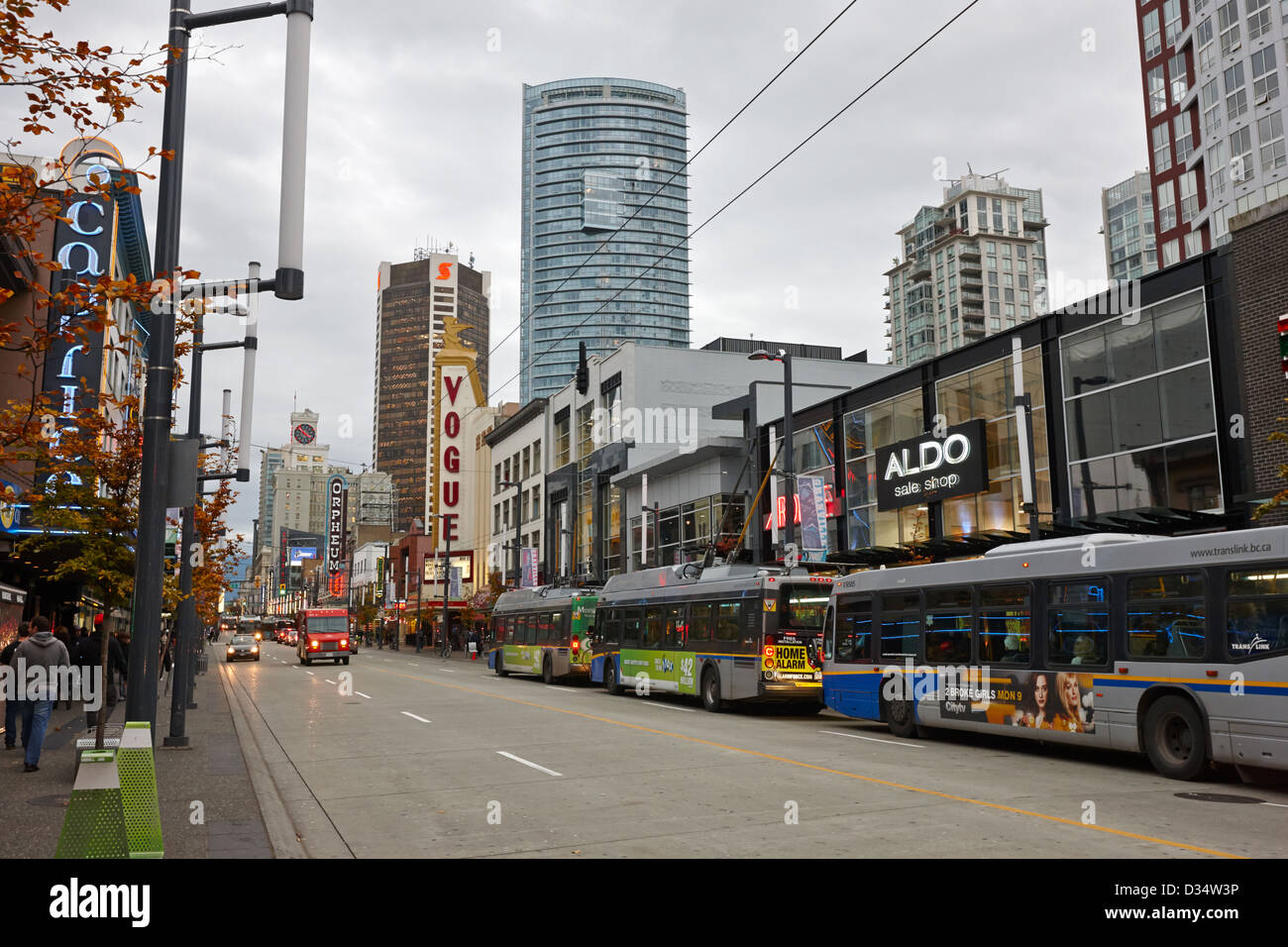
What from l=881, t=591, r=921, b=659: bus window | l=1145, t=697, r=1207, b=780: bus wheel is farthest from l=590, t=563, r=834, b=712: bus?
l=1145, t=697, r=1207, b=780: bus wheel

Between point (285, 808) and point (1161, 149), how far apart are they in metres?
71.7

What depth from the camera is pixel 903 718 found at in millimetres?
18688

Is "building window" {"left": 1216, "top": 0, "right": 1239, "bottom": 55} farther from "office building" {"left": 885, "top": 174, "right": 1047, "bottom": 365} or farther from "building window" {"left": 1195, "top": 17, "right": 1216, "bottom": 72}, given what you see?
"office building" {"left": 885, "top": 174, "right": 1047, "bottom": 365}

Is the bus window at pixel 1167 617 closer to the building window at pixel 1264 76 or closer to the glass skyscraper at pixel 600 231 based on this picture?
the building window at pixel 1264 76

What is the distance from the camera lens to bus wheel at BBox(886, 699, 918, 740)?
18.5 meters

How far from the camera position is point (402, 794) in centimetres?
1193

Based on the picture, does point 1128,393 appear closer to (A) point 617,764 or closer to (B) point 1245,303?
(B) point 1245,303

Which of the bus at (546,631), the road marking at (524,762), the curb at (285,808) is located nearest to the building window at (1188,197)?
the bus at (546,631)

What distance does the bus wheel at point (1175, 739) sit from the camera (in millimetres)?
12688

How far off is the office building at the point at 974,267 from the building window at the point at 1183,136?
70.2m

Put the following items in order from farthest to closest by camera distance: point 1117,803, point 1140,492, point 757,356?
point 757,356 < point 1140,492 < point 1117,803

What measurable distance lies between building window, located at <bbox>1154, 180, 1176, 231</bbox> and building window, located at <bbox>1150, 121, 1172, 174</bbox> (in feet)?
3.71

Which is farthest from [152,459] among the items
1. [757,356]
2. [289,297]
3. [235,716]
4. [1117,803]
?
[757,356]
